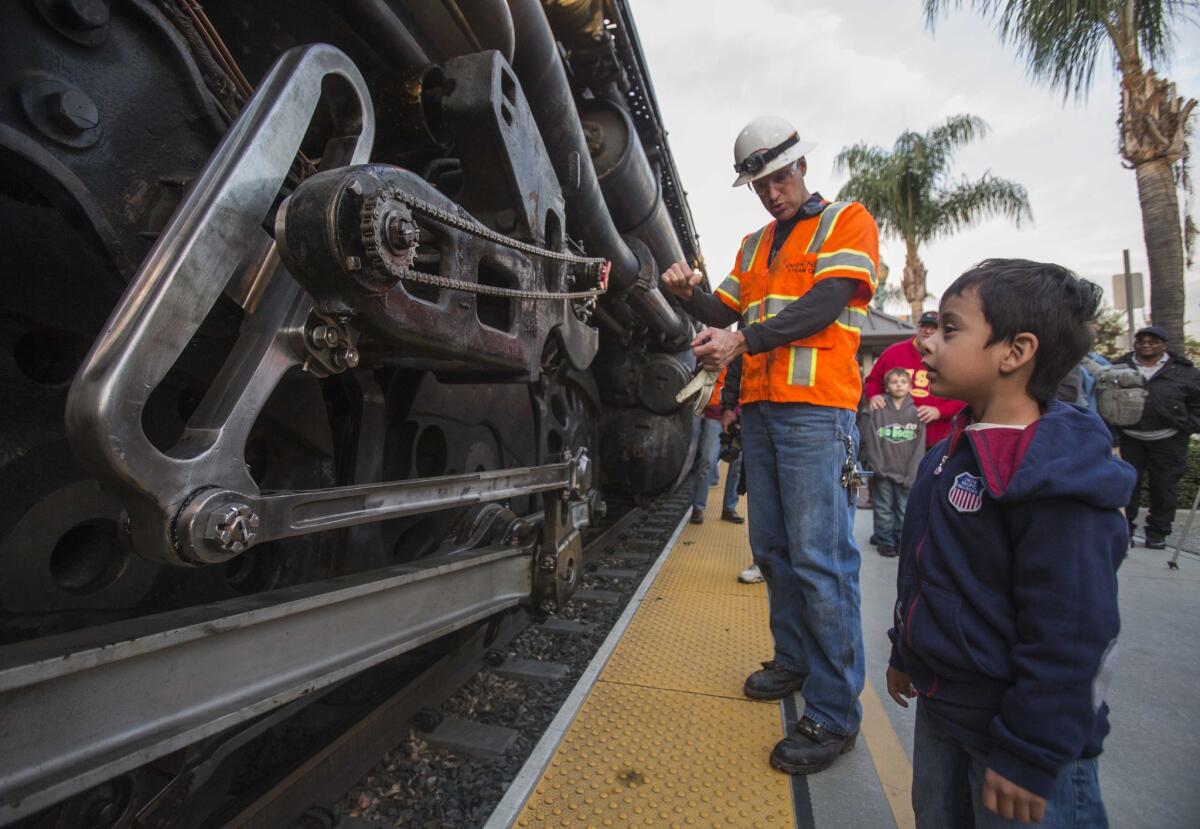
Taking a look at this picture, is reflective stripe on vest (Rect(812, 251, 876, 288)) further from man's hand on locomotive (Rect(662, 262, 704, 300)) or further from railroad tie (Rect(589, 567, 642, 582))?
railroad tie (Rect(589, 567, 642, 582))

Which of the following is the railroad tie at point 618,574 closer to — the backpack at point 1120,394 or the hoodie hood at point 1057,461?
the hoodie hood at point 1057,461

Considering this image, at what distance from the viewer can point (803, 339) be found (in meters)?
2.16

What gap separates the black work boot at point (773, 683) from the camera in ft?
7.60

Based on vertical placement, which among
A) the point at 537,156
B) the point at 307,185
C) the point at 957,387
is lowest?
A: the point at 957,387

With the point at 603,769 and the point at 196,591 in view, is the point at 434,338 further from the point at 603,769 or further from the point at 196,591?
the point at 603,769

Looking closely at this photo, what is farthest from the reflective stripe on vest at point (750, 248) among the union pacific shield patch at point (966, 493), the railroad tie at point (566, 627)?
the railroad tie at point (566, 627)

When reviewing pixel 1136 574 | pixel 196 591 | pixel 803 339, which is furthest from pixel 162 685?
pixel 1136 574

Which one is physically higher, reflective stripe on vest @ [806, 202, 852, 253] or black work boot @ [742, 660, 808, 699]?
reflective stripe on vest @ [806, 202, 852, 253]

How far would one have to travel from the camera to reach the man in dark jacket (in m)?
5.29

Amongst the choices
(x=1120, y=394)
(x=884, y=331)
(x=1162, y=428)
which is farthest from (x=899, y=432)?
(x=884, y=331)

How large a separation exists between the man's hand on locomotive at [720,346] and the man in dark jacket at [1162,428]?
512 centimetres

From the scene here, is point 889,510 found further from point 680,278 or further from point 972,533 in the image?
point 972,533

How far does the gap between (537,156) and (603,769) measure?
1.92 metres

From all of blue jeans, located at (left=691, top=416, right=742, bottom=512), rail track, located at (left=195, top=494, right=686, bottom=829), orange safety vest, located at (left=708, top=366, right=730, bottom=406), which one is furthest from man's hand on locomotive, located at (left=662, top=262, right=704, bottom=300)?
blue jeans, located at (left=691, top=416, right=742, bottom=512)
